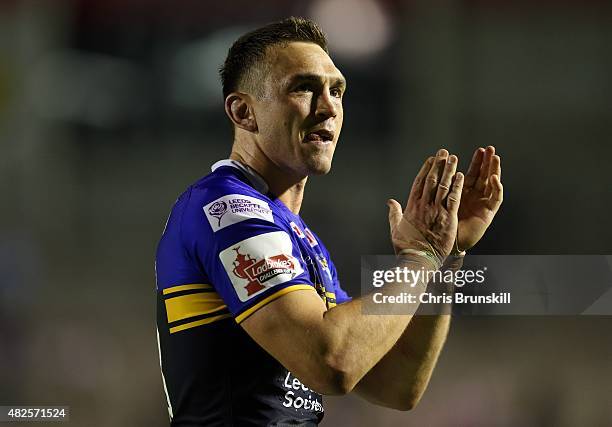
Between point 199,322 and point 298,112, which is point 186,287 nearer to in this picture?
point 199,322

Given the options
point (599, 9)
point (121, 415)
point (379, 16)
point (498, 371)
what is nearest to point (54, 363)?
point (121, 415)

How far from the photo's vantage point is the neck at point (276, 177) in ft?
9.16

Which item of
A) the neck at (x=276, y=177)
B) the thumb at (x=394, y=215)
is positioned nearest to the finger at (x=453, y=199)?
the thumb at (x=394, y=215)

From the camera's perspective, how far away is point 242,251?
2.33 m

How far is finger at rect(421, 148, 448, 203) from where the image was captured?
2529 mm

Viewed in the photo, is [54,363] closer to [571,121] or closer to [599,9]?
[571,121]

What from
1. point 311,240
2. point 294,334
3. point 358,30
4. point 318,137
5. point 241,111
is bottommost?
point 294,334

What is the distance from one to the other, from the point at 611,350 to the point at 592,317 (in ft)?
1.11

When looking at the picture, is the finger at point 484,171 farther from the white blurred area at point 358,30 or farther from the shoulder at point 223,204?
the white blurred area at point 358,30

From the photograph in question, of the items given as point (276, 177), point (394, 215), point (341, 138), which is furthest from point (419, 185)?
point (341, 138)

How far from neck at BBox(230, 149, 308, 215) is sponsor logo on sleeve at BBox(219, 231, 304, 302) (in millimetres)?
432

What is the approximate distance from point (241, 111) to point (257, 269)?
29.4 inches

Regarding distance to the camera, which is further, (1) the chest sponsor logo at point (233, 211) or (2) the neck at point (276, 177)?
(2) the neck at point (276, 177)

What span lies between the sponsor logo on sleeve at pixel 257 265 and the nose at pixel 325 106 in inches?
21.0
